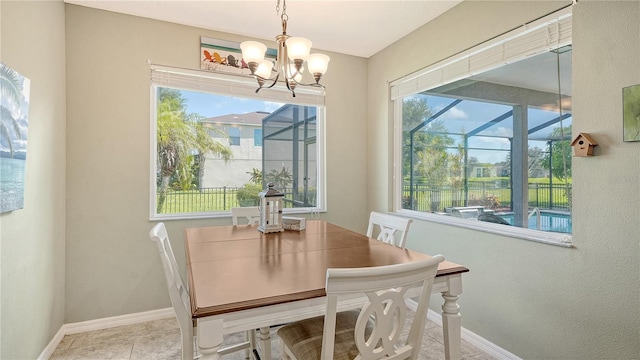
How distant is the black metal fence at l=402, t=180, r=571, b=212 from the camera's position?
195 centimetres

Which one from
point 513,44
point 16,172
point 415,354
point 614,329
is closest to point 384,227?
point 415,354

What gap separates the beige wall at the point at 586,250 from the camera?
1550 mm

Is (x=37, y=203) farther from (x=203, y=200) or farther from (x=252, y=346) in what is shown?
(x=252, y=346)

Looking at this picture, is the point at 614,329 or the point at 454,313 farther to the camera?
the point at 614,329

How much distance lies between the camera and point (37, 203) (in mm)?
2027

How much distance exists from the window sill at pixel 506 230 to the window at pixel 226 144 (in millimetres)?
1236

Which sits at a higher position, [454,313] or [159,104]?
[159,104]

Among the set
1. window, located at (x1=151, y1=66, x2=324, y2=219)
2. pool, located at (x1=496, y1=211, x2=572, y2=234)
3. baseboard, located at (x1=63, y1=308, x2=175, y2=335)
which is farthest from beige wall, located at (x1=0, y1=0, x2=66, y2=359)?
pool, located at (x1=496, y1=211, x2=572, y2=234)

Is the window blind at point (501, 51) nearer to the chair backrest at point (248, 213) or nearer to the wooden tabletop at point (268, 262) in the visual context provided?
the wooden tabletop at point (268, 262)

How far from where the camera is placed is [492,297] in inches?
87.4

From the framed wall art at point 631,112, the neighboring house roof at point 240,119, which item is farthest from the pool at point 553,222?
the neighboring house roof at point 240,119

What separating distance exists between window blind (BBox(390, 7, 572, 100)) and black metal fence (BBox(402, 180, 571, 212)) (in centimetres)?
86

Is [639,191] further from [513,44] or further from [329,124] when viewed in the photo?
[329,124]

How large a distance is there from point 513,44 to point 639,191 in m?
1.16
